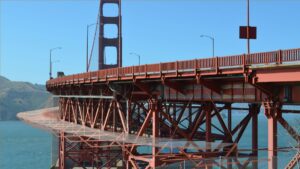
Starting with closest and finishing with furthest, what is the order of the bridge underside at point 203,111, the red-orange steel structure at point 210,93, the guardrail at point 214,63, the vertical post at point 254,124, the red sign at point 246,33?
the guardrail at point 214,63
the red-orange steel structure at point 210,93
the bridge underside at point 203,111
the red sign at point 246,33
the vertical post at point 254,124

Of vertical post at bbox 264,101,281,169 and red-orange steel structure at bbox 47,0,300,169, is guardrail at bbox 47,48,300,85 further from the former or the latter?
vertical post at bbox 264,101,281,169

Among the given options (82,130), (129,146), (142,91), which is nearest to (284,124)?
(142,91)

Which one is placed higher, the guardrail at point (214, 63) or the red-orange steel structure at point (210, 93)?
the guardrail at point (214, 63)

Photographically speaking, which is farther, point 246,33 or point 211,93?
point 211,93

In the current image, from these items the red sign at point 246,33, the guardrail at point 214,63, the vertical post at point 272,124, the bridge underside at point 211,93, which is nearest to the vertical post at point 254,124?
the bridge underside at point 211,93

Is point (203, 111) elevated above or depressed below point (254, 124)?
above

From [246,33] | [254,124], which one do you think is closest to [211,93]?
[246,33]

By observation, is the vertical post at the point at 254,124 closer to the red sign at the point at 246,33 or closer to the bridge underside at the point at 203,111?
the bridge underside at the point at 203,111

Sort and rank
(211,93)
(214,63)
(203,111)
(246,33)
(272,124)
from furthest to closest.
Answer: (203,111), (211,93), (214,63), (246,33), (272,124)

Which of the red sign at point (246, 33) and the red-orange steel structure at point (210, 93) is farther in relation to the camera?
the red sign at point (246, 33)

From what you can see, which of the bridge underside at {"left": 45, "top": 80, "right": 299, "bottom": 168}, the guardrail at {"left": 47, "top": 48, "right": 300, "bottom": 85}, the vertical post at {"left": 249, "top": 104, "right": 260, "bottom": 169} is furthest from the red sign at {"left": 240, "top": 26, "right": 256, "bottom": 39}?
the vertical post at {"left": 249, "top": 104, "right": 260, "bottom": 169}

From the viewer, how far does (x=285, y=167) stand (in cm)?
2752

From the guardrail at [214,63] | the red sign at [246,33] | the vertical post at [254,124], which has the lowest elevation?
the vertical post at [254,124]

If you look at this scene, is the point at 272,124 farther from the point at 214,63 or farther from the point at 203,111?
the point at 203,111
